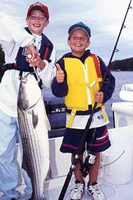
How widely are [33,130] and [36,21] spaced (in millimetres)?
945

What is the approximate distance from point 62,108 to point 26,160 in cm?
153

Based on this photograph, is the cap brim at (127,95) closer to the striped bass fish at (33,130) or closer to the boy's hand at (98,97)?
the boy's hand at (98,97)

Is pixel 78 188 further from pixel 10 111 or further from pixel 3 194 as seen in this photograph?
pixel 10 111

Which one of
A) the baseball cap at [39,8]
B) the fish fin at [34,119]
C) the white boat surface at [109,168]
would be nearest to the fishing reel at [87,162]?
the white boat surface at [109,168]

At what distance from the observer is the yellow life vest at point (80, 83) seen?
2.55 metres

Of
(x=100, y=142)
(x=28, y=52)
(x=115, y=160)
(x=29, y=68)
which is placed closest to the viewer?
(x=28, y=52)

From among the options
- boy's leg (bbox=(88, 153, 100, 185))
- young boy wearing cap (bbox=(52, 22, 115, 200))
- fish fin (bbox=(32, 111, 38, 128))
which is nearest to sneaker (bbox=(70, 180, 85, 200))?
young boy wearing cap (bbox=(52, 22, 115, 200))

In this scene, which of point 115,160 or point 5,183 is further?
point 115,160

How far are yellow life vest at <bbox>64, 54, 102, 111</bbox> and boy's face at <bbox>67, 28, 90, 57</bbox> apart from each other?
0.11m

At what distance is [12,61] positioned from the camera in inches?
89.7

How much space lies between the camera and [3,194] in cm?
237

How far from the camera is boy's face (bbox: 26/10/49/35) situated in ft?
7.50

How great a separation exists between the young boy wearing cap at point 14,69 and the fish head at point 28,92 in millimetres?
178

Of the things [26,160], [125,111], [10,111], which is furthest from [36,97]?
[125,111]
